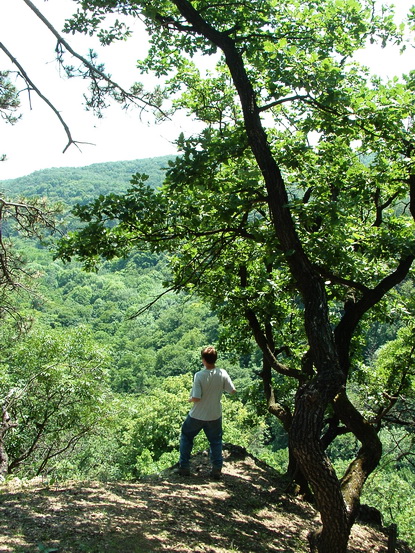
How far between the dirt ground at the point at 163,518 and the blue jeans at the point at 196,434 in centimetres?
31

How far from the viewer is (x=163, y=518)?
481 centimetres

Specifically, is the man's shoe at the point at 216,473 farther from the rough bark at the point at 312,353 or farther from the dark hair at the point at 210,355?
the rough bark at the point at 312,353

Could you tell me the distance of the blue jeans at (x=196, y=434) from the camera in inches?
240

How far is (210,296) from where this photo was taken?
8.09 m

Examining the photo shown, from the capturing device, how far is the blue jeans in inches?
240

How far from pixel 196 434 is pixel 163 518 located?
133cm

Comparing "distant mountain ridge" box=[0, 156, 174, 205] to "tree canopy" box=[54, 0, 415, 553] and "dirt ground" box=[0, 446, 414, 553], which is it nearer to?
"tree canopy" box=[54, 0, 415, 553]

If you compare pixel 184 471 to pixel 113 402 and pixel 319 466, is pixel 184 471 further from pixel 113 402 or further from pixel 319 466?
pixel 113 402

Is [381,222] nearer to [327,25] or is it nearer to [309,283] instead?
[327,25]

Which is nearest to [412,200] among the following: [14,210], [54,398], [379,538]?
[379,538]

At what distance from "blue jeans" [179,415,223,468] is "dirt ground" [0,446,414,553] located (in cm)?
31

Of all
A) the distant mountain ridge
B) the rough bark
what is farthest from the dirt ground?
the distant mountain ridge

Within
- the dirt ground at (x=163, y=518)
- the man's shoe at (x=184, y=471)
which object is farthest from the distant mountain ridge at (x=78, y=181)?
the dirt ground at (x=163, y=518)

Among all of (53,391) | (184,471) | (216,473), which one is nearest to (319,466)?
(216,473)
